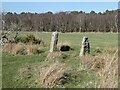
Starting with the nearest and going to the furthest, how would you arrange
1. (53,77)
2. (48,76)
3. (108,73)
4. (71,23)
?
(108,73) → (53,77) → (48,76) → (71,23)

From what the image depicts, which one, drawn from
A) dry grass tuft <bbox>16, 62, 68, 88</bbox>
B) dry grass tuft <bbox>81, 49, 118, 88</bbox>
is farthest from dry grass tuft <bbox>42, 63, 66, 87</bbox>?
dry grass tuft <bbox>81, 49, 118, 88</bbox>

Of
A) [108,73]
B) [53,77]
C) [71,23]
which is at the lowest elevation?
[53,77]

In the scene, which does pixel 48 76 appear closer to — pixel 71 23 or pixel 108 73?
pixel 108 73

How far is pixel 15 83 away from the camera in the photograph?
9359 mm

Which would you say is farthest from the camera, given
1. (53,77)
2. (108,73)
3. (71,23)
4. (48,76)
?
(71,23)

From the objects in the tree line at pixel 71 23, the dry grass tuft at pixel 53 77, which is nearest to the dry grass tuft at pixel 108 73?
the dry grass tuft at pixel 53 77

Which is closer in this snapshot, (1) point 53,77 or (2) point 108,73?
(2) point 108,73

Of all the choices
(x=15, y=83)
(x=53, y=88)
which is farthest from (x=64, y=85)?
(x=15, y=83)

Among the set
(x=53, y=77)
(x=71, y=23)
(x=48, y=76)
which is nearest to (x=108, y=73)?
(x=53, y=77)

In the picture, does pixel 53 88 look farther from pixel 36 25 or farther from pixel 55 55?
pixel 36 25

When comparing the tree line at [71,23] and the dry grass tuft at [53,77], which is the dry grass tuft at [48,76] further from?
the tree line at [71,23]

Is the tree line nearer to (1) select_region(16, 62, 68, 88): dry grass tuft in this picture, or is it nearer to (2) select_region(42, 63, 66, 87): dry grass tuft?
(1) select_region(16, 62, 68, 88): dry grass tuft

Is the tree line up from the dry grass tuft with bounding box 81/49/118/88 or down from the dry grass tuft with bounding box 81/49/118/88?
up

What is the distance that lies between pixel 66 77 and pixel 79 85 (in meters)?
0.57
